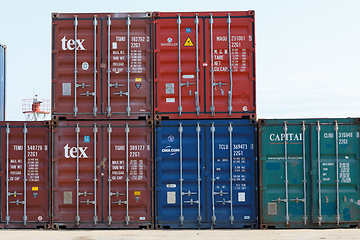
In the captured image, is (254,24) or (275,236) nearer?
(275,236)

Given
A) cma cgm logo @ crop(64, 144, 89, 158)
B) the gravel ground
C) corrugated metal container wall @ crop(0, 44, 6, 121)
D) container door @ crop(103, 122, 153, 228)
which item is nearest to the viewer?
the gravel ground

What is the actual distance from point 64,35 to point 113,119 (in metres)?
2.68

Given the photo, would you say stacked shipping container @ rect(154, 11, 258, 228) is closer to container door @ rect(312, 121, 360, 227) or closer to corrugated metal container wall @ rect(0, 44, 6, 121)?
container door @ rect(312, 121, 360, 227)

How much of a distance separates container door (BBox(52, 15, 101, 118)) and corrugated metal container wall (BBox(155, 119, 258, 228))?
7.31ft

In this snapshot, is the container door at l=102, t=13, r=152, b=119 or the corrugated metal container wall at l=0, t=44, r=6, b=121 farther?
the corrugated metal container wall at l=0, t=44, r=6, b=121

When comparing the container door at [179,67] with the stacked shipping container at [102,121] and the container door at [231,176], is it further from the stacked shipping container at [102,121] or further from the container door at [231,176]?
the container door at [231,176]

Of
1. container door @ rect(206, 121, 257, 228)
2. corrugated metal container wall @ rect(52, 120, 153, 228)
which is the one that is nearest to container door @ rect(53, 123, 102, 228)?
corrugated metal container wall @ rect(52, 120, 153, 228)

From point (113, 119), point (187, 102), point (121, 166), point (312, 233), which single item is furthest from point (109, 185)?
point (312, 233)

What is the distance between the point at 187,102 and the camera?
11.4m

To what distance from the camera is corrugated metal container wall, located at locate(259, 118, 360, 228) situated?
36.9 feet

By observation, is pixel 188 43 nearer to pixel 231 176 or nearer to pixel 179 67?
pixel 179 67

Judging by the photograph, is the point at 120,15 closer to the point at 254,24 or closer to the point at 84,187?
the point at 254,24

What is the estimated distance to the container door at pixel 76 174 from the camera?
36.9ft

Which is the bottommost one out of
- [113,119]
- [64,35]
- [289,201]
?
[289,201]
